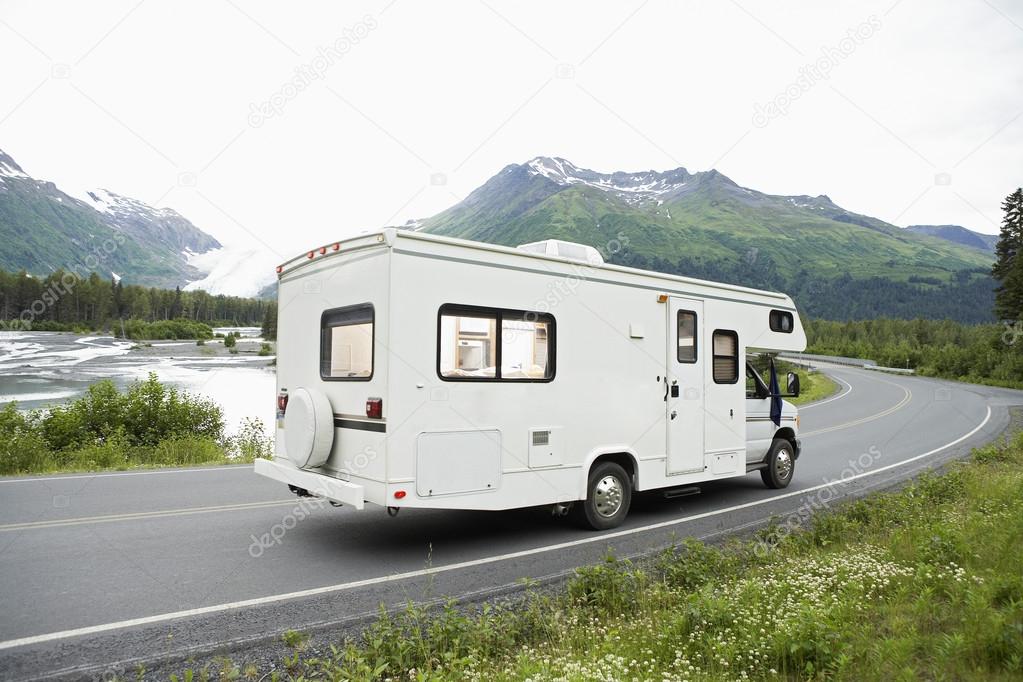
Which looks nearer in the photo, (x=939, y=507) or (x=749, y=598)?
(x=749, y=598)

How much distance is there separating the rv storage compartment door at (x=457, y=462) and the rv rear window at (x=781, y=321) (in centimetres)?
560

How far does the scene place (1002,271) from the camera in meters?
52.9

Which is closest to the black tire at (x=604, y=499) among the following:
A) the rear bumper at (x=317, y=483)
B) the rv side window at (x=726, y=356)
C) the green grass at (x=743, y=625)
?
the green grass at (x=743, y=625)

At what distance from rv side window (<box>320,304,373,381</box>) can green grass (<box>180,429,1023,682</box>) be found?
237 cm

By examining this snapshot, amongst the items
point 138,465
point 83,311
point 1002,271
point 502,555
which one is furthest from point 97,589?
point 1002,271

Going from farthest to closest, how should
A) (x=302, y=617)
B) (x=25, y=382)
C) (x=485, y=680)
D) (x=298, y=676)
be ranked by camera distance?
Answer: (x=25, y=382) < (x=302, y=617) < (x=298, y=676) < (x=485, y=680)

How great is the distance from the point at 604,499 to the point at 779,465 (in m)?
4.30

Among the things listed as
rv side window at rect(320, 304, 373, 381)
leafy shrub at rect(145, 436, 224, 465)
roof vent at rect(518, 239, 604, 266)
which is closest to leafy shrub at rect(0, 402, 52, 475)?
leafy shrub at rect(145, 436, 224, 465)

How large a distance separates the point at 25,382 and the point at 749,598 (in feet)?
143

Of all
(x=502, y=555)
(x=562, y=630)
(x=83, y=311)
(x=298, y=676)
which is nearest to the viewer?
(x=298, y=676)

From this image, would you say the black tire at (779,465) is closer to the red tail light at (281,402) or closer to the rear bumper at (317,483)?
the rear bumper at (317,483)

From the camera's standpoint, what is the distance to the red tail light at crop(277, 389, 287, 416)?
283 inches

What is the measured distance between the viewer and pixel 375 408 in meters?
5.64

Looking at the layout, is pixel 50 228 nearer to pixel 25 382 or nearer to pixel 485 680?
pixel 25 382
